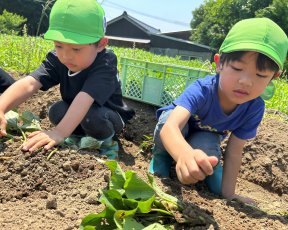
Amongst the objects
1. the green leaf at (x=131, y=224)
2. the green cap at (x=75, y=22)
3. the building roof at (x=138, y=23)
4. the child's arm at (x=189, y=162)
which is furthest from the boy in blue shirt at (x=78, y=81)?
the building roof at (x=138, y=23)

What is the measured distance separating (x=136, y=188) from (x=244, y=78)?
2.06ft

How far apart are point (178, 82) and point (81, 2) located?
1.12 m

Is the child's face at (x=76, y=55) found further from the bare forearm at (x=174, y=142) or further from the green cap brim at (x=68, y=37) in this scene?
the bare forearm at (x=174, y=142)

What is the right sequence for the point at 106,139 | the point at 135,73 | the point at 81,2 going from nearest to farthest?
the point at 81,2, the point at 106,139, the point at 135,73

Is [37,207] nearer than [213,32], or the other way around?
[37,207]

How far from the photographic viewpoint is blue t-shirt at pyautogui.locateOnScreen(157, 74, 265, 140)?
1839 mm

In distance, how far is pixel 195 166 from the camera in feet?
3.62

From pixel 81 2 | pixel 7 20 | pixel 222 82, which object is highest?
pixel 81 2

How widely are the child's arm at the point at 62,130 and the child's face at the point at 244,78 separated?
2.17 feet

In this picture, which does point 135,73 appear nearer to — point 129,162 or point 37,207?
point 129,162

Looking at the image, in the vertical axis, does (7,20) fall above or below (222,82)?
below

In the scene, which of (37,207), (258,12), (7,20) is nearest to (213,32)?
(258,12)

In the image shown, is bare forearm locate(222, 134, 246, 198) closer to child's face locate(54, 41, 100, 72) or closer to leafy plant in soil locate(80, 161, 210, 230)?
leafy plant in soil locate(80, 161, 210, 230)

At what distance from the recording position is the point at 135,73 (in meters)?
3.20
